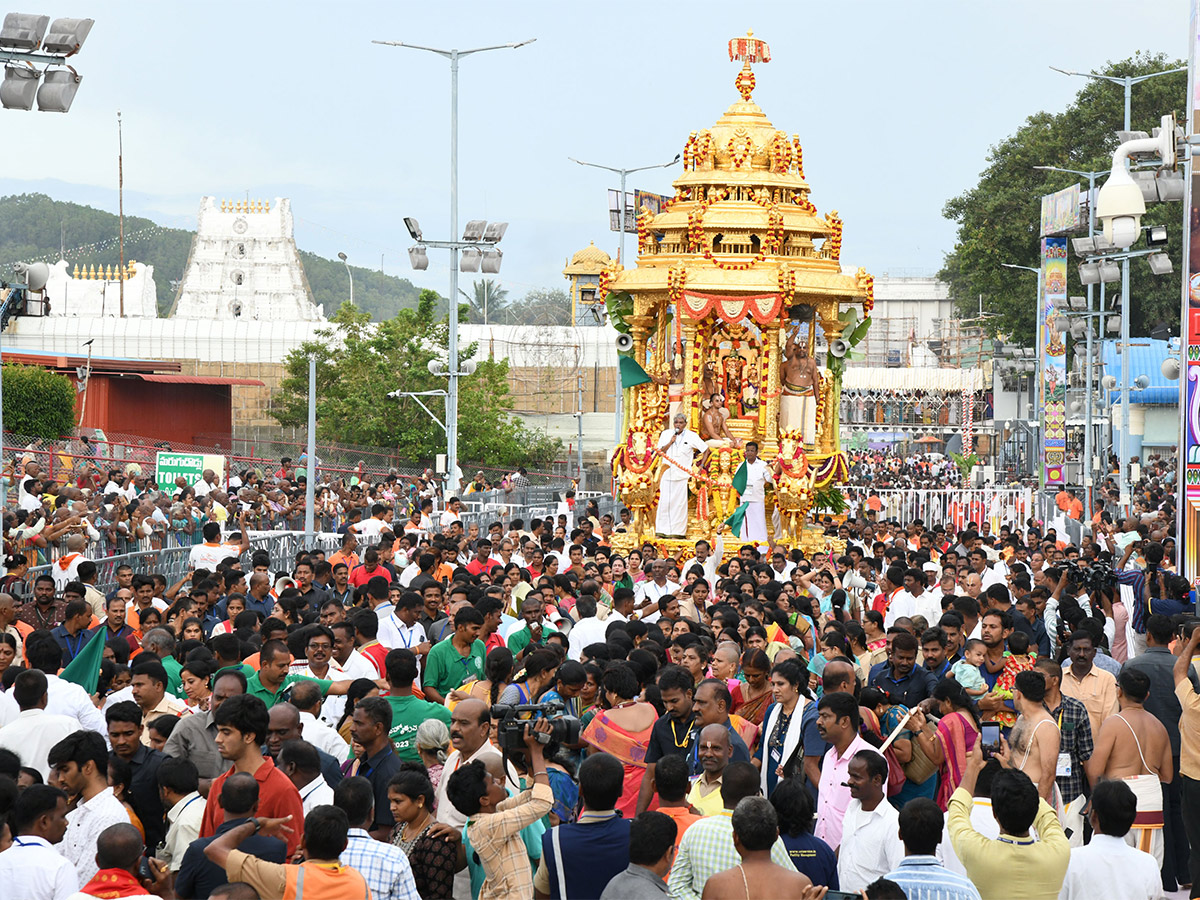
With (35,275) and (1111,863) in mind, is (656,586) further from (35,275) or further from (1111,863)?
(1111,863)

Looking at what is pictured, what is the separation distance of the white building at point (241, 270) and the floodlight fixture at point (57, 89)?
207 feet

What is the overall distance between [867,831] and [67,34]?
9.43 metres

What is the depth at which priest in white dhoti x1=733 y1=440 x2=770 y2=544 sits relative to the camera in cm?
2080

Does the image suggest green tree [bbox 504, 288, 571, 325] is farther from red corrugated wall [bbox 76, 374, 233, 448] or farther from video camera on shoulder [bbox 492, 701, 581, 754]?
video camera on shoulder [bbox 492, 701, 581, 754]

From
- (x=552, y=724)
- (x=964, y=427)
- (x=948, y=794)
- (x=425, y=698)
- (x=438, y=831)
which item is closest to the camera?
(x=438, y=831)

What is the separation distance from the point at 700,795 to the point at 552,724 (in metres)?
0.77

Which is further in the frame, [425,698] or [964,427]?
[964,427]

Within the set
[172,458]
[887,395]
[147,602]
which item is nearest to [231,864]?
[147,602]

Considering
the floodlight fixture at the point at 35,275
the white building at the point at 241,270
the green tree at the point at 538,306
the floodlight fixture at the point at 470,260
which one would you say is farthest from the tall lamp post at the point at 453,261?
the green tree at the point at 538,306

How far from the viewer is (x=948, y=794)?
24.8ft

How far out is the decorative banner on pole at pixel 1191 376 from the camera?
14.3 m

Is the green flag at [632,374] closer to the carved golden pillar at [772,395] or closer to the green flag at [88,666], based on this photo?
the carved golden pillar at [772,395]

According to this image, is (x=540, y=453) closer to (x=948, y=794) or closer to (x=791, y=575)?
(x=791, y=575)

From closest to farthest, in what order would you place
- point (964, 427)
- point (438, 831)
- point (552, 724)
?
point (438, 831)
point (552, 724)
point (964, 427)
